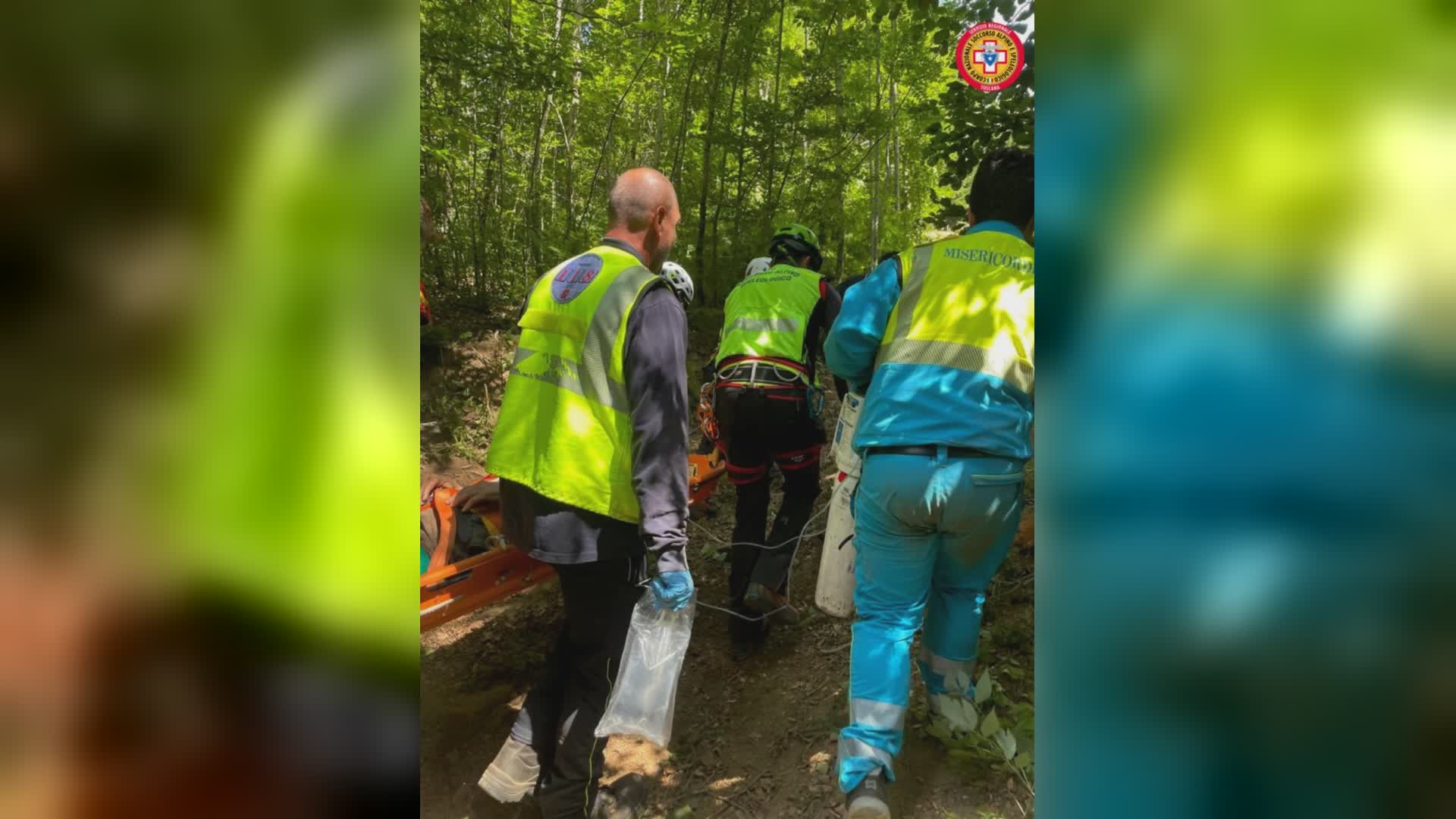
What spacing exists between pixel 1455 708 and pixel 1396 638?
0.10m

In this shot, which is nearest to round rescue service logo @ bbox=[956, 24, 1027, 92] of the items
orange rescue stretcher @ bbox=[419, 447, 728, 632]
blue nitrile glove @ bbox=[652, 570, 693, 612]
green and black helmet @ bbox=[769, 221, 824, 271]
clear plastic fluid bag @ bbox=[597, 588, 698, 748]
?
orange rescue stretcher @ bbox=[419, 447, 728, 632]

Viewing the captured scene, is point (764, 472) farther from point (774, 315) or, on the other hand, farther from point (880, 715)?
point (880, 715)

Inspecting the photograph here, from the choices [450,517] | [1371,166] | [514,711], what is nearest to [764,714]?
[514,711]

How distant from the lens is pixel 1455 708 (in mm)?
870

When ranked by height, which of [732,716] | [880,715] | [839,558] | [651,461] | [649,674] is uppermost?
[651,461]

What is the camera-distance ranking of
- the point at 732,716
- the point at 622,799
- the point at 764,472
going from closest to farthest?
the point at 622,799, the point at 732,716, the point at 764,472

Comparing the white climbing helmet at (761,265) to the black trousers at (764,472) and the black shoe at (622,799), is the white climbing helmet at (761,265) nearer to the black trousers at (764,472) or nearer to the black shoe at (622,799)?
the black trousers at (764,472)

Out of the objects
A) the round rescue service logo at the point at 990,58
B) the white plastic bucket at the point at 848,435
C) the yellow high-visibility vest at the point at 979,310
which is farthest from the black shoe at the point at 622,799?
the round rescue service logo at the point at 990,58

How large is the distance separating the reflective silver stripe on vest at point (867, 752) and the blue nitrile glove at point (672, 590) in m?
0.76

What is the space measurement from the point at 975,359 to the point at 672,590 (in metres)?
1.28

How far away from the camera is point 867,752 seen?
247 cm

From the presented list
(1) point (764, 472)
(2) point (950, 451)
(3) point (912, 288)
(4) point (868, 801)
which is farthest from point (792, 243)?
(4) point (868, 801)

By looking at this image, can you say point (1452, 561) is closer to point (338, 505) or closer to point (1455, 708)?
point (1455, 708)

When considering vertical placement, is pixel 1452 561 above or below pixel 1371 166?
below
